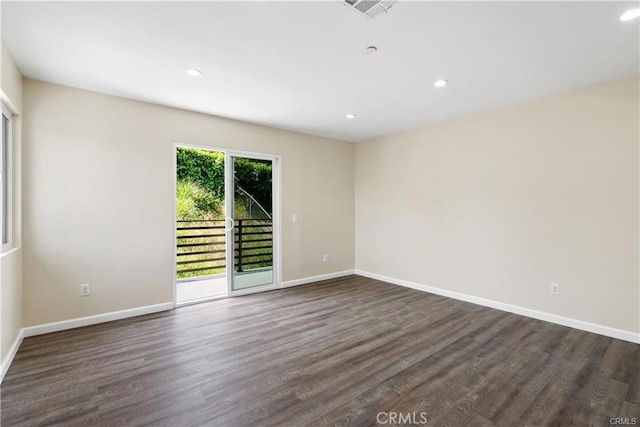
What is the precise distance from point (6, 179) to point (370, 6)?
3.35m

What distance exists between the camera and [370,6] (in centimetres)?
182

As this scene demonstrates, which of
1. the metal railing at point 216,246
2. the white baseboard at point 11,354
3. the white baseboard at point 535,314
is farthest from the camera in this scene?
the metal railing at point 216,246

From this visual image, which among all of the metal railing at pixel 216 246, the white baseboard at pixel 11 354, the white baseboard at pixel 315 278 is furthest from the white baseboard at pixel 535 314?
the white baseboard at pixel 11 354

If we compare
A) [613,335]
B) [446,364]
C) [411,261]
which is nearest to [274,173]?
[411,261]

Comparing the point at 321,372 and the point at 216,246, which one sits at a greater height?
the point at 216,246

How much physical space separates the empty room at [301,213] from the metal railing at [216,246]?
4 centimetres

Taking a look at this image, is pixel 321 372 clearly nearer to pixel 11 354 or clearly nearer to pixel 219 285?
pixel 11 354

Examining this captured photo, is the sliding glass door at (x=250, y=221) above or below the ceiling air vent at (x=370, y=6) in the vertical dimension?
below

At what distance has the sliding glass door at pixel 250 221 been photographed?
13.8 ft

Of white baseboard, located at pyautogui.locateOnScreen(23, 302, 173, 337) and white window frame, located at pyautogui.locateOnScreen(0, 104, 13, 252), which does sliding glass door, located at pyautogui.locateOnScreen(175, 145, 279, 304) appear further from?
white window frame, located at pyautogui.locateOnScreen(0, 104, 13, 252)

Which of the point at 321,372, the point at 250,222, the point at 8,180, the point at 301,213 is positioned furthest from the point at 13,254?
the point at 301,213

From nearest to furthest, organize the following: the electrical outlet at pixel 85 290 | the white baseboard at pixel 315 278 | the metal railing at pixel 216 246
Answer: the electrical outlet at pixel 85 290, the metal railing at pixel 216 246, the white baseboard at pixel 315 278

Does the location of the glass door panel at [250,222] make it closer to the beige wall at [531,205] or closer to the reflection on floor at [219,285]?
the reflection on floor at [219,285]

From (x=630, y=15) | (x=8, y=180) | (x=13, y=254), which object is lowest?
(x=13, y=254)
